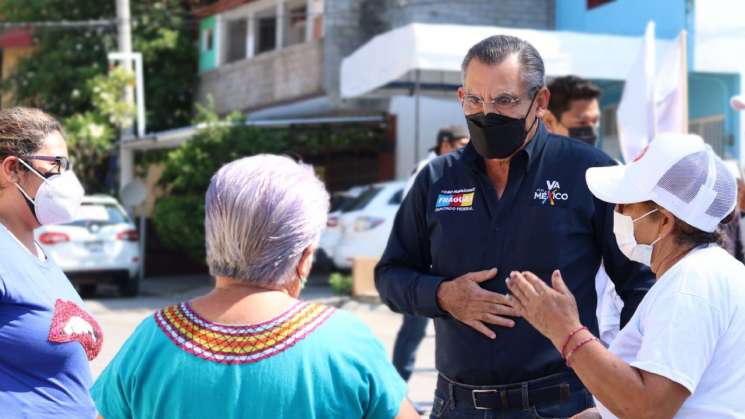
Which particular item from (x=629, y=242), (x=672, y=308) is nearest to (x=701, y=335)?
(x=672, y=308)

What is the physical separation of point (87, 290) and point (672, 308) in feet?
54.4

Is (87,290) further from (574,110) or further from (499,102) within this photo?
(499,102)

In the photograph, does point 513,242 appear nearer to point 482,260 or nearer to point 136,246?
point 482,260

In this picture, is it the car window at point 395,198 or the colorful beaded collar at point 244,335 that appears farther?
the car window at point 395,198

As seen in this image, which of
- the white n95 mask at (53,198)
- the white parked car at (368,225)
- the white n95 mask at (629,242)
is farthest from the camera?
the white parked car at (368,225)

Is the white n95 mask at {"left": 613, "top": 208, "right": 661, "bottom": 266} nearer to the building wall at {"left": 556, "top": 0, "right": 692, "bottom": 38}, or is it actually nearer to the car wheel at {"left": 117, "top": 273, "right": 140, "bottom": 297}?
the building wall at {"left": 556, "top": 0, "right": 692, "bottom": 38}

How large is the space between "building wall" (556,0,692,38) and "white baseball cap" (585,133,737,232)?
1393cm

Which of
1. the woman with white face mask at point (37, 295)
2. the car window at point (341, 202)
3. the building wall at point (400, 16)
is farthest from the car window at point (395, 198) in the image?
the woman with white face mask at point (37, 295)

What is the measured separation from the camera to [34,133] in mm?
3594

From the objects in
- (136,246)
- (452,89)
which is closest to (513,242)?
(452,89)

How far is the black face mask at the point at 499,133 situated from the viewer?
3402 millimetres

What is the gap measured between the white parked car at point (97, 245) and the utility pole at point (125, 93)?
3.60m

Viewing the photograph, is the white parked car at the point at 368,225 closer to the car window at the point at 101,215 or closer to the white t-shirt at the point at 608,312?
the car window at the point at 101,215

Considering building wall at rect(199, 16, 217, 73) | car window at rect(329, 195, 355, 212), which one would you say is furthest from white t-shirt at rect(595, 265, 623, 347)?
building wall at rect(199, 16, 217, 73)
